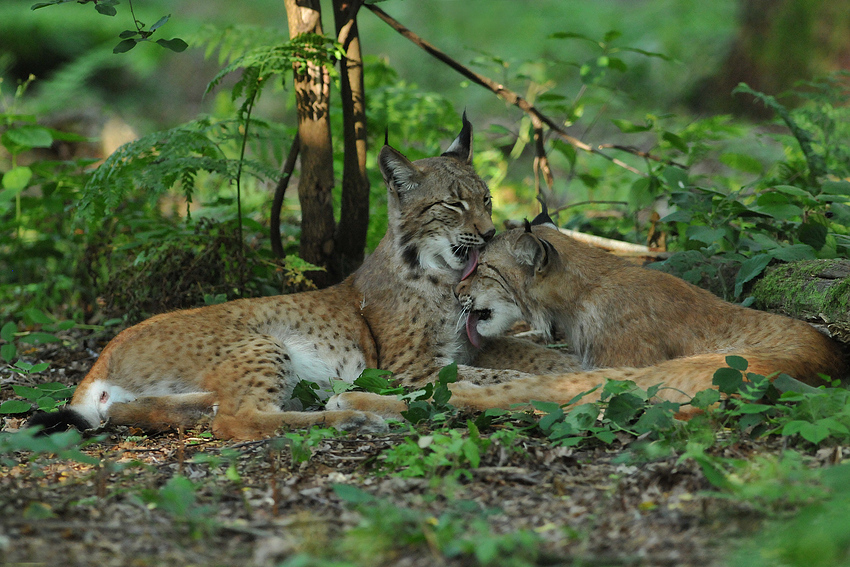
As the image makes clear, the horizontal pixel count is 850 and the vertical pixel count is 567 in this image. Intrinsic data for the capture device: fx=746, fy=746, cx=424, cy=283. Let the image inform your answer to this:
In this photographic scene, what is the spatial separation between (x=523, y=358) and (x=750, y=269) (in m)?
1.41

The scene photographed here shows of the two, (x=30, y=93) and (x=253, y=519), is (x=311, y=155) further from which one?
(x=30, y=93)

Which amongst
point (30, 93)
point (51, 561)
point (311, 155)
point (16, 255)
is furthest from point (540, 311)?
point (30, 93)

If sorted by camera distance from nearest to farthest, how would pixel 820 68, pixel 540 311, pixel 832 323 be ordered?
pixel 832 323, pixel 540 311, pixel 820 68

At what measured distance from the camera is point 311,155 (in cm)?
501

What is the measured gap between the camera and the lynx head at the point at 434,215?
Result: 4.53m

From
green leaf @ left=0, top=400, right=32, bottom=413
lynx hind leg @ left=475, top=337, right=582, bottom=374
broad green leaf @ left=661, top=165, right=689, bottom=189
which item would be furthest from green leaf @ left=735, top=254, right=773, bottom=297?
green leaf @ left=0, top=400, right=32, bottom=413

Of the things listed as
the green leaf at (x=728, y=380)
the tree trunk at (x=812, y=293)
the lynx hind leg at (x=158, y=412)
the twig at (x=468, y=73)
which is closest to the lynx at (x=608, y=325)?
the tree trunk at (x=812, y=293)

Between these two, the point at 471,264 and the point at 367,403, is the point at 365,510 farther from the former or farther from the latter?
the point at 471,264

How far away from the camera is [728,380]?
118 inches

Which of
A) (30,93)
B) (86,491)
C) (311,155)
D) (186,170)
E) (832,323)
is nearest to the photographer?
(86,491)

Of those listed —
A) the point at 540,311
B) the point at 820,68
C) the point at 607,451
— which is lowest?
the point at 607,451

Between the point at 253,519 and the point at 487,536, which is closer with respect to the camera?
the point at 487,536

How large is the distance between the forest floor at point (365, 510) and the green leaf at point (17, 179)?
9.81 ft

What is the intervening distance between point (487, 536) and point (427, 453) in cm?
90
